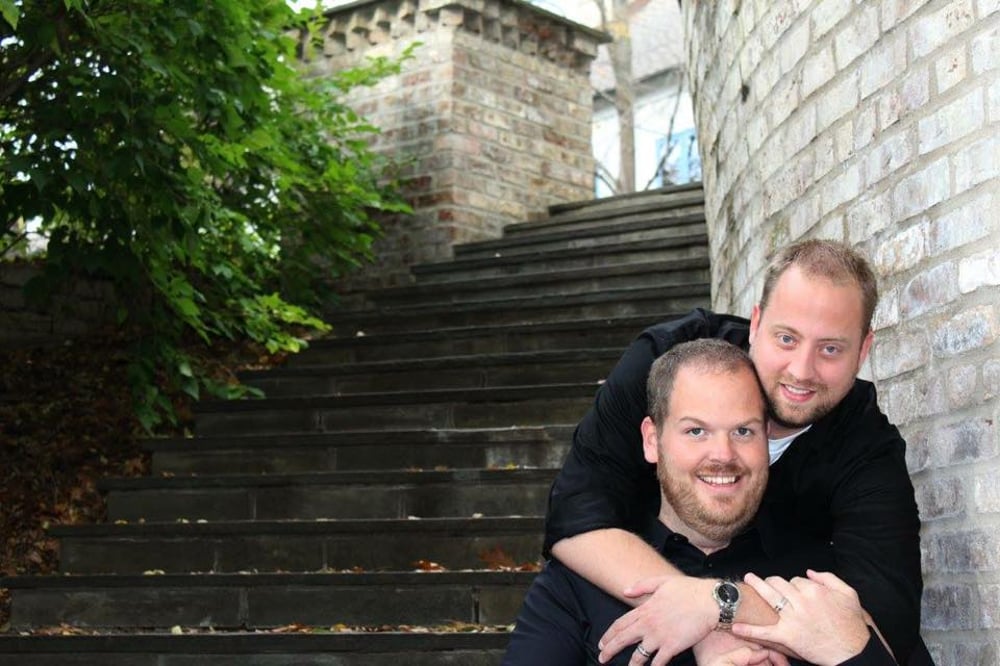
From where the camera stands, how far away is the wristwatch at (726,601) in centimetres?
272

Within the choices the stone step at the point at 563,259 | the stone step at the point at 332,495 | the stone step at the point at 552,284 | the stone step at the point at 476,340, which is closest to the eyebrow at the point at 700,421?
the stone step at the point at 332,495

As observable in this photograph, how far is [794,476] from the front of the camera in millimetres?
2943

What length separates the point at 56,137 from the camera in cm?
580

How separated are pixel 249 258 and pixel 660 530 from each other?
18.1 ft

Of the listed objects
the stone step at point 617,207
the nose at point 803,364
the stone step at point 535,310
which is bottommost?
the nose at point 803,364

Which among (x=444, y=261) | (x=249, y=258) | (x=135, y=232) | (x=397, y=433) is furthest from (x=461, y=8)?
(x=397, y=433)

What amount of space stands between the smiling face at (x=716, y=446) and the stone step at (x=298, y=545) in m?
2.40

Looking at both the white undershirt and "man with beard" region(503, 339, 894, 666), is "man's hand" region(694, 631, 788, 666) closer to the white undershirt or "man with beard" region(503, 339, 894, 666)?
"man with beard" region(503, 339, 894, 666)

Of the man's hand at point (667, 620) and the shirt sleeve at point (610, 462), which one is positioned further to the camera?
the shirt sleeve at point (610, 462)

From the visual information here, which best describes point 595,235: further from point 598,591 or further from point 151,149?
point 598,591

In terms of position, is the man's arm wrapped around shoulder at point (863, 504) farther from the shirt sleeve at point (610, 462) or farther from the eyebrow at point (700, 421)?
the shirt sleeve at point (610, 462)

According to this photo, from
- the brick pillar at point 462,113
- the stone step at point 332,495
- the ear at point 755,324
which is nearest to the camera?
the ear at point 755,324

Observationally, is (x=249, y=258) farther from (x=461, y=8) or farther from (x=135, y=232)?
(x=461, y=8)

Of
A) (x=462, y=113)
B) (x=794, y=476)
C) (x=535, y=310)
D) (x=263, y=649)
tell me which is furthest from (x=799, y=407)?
(x=462, y=113)
